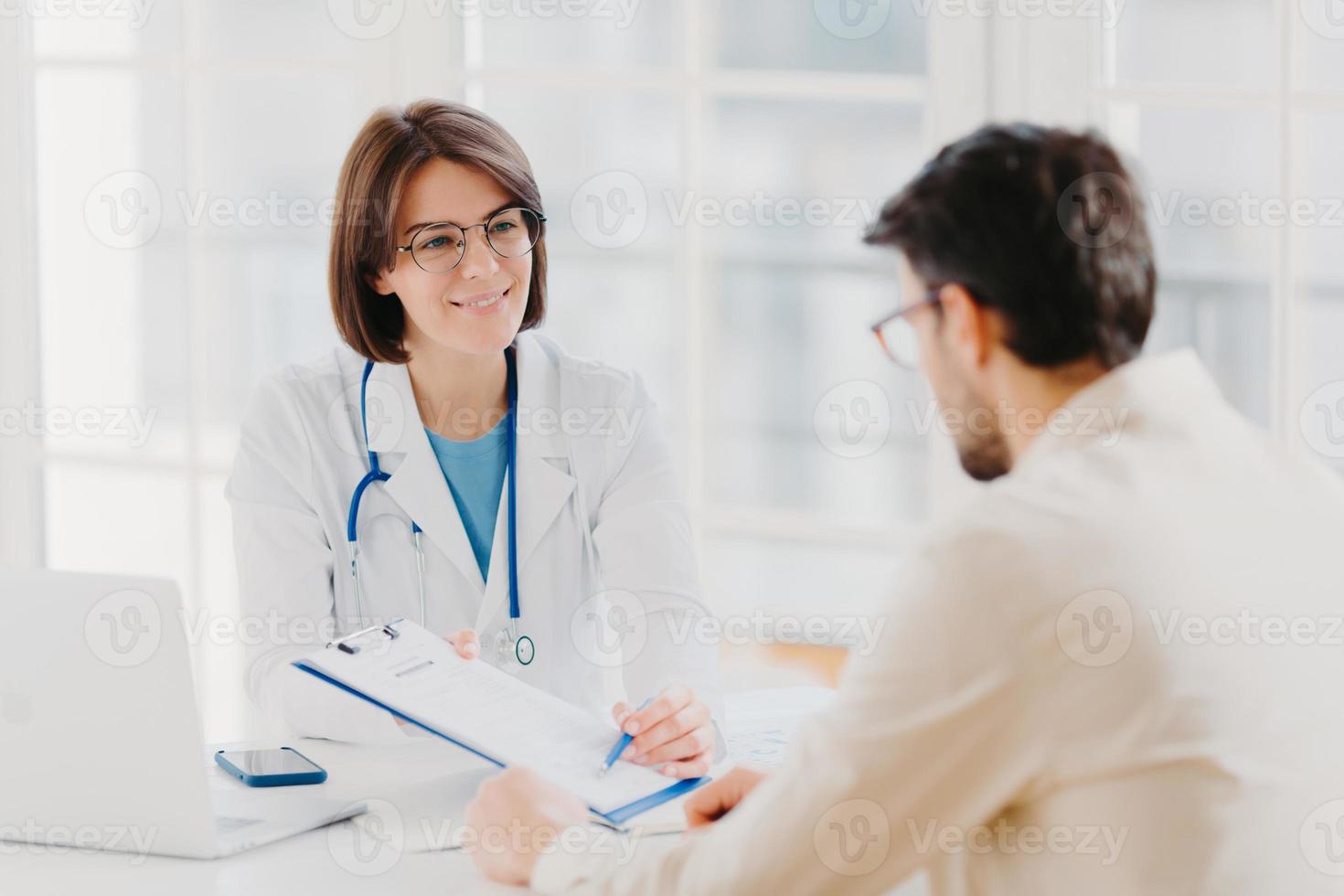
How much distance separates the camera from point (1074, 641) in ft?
3.30

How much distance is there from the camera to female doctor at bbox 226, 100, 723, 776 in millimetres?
1929

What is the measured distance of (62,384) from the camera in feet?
11.4

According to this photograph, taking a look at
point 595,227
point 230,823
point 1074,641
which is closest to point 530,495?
point 230,823

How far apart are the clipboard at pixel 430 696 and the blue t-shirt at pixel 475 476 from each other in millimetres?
501

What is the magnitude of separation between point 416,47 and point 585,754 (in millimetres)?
1889

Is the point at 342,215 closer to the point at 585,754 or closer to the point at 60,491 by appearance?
the point at 585,754

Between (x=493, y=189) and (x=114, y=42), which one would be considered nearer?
(x=493, y=189)

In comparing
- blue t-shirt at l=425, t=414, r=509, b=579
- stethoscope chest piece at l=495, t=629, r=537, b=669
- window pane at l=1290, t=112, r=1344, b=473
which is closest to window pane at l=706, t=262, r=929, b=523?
window pane at l=1290, t=112, r=1344, b=473

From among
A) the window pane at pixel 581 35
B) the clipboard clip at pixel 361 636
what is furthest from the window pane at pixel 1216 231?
the window pane at pixel 581 35

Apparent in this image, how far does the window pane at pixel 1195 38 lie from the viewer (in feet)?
17.8

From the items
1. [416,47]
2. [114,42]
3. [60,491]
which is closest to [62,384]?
[60,491]

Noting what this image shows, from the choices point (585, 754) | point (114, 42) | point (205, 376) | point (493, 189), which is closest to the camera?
point (585, 754)

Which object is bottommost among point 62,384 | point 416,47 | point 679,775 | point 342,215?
point 679,775

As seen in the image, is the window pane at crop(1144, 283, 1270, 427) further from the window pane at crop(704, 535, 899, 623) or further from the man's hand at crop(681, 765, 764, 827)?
the man's hand at crop(681, 765, 764, 827)
